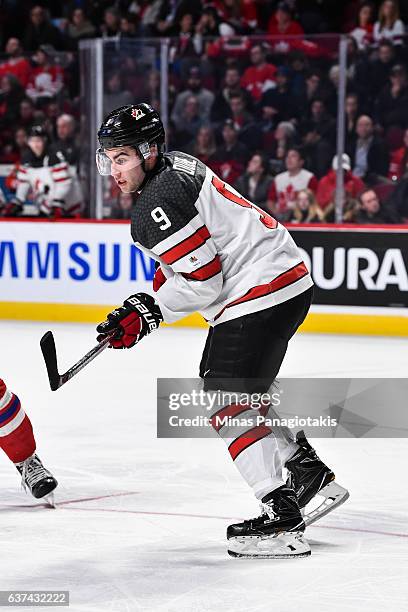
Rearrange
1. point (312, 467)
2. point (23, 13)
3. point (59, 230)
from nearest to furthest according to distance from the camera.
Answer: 1. point (312, 467)
2. point (59, 230)
3. point (23, 13)

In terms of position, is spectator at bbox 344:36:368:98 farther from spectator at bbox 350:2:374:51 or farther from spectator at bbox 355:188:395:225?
spectator at bbox 350:2:374:51

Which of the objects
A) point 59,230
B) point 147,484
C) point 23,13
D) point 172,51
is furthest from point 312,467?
point 23,13

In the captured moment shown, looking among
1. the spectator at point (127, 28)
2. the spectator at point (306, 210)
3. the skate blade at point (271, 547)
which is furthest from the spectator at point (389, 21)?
the skate blade at point (271, 547)

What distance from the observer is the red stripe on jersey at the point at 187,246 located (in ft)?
10.2

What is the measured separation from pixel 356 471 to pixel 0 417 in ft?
4.29

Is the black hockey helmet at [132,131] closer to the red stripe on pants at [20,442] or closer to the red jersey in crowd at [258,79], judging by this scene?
the red stripe on pants at [20,442]

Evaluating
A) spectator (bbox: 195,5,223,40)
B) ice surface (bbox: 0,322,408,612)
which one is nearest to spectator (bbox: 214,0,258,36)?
spectator (bbox: 195,5,223,40)

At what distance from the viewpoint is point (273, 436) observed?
3258mm

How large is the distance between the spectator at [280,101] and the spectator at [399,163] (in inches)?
30.2

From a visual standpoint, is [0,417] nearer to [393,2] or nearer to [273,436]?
[273,436]

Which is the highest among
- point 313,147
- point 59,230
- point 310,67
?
point 310,67

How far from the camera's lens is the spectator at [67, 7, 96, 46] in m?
10.9

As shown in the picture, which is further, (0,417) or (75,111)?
(75,111)

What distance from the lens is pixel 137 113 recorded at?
10.7 feet
